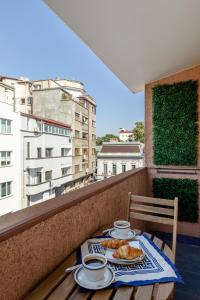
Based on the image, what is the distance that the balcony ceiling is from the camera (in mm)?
1491

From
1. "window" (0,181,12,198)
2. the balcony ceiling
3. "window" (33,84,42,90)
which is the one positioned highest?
"window" (33,84,42,90)

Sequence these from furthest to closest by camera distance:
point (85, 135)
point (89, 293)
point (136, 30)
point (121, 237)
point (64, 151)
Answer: point (85, 135) → point (64, 151) → point (136, 30) → point (121, 237) → point (89, 293)

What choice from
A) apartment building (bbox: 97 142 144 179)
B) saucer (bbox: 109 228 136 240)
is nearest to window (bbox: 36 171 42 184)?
apartment building (bbox: 97 142 144 179)

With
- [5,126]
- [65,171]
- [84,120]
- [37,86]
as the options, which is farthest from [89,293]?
[65,171]

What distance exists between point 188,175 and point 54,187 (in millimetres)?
3025

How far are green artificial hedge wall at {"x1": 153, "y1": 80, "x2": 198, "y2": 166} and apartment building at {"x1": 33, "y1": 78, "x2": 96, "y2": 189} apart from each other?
4.67ft

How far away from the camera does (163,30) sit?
74.1 inches

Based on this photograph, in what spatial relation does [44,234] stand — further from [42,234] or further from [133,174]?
[133,174]

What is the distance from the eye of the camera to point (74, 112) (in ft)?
15.5

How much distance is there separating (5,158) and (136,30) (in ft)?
8.94

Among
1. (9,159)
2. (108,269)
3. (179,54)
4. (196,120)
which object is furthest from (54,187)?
(108,269)

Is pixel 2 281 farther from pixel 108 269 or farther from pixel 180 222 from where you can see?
pixel 180 222

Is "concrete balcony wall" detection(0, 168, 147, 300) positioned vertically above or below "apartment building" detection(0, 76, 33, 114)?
below

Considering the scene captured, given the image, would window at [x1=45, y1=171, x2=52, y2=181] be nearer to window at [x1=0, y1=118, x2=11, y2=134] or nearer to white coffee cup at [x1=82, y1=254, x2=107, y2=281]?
window at [x1=0, y1=118, x2=11, y2=134]
